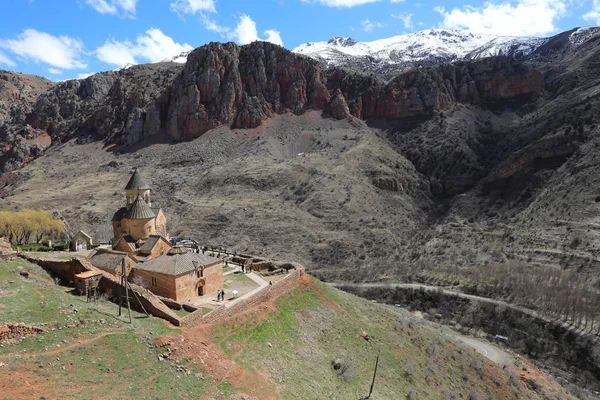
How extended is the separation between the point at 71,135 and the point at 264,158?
2326 inches

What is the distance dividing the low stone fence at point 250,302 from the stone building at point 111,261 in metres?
7.27

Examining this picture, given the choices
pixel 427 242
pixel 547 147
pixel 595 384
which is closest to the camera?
pixel 595 384

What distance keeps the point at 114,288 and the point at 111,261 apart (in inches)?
199

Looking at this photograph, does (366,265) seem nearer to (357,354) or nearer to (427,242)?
(427,242)

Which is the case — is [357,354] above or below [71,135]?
below

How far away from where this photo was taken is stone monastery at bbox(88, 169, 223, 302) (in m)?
25.7

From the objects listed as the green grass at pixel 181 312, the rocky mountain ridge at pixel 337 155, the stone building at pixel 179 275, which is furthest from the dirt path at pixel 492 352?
the green grass at pixel 181 312

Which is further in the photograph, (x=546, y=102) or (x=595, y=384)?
(x=546, y=102)

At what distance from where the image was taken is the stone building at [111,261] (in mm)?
26312

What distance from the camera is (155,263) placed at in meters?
26.7

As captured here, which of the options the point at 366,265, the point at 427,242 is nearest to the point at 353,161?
the point at 427,242

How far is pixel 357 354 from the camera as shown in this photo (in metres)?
25.9

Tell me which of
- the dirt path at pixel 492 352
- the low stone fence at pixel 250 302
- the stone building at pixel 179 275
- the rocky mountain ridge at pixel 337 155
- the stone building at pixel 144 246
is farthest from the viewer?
the rocky mountain ridge at pixel 337 155

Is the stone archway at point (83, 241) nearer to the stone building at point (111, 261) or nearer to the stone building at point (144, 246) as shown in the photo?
the stone building at point (144, 246)
